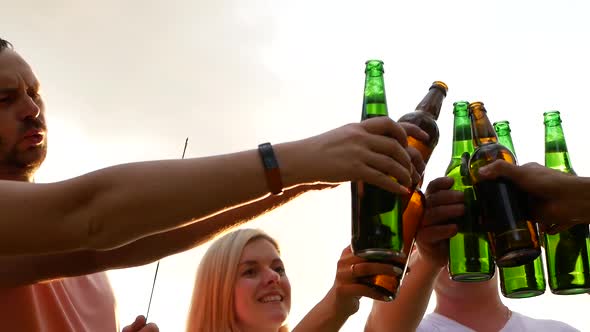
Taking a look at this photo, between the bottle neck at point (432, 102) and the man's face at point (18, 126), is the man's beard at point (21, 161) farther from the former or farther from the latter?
the bottle neck at point (432, 102)

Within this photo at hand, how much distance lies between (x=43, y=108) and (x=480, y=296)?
213 cm

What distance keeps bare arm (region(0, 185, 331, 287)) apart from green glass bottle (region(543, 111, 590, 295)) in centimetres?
104

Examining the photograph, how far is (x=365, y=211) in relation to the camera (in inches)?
76.9

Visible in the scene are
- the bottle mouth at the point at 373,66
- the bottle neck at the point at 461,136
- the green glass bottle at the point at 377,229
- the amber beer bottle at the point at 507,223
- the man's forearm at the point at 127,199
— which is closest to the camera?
the man's forearm at the point at 127,199

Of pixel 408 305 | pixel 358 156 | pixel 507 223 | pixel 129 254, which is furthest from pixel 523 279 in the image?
pixel 129 254

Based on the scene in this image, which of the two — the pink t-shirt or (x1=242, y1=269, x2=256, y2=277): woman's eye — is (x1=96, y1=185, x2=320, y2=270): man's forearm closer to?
the pink t-shirt

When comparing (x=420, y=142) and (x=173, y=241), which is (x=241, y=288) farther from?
(x=420, y=142)

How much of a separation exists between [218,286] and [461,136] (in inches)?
57.6

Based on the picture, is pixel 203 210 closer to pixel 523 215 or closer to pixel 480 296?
pixel 523 215

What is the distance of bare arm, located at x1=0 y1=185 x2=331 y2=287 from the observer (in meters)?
2.08

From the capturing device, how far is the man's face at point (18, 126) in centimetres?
222

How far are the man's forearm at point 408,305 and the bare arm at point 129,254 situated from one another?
2.32 ft

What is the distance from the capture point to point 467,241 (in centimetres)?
257

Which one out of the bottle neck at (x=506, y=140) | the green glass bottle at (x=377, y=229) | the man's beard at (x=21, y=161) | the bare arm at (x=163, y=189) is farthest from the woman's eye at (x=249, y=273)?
the bare arm at (x=163, y=189)
